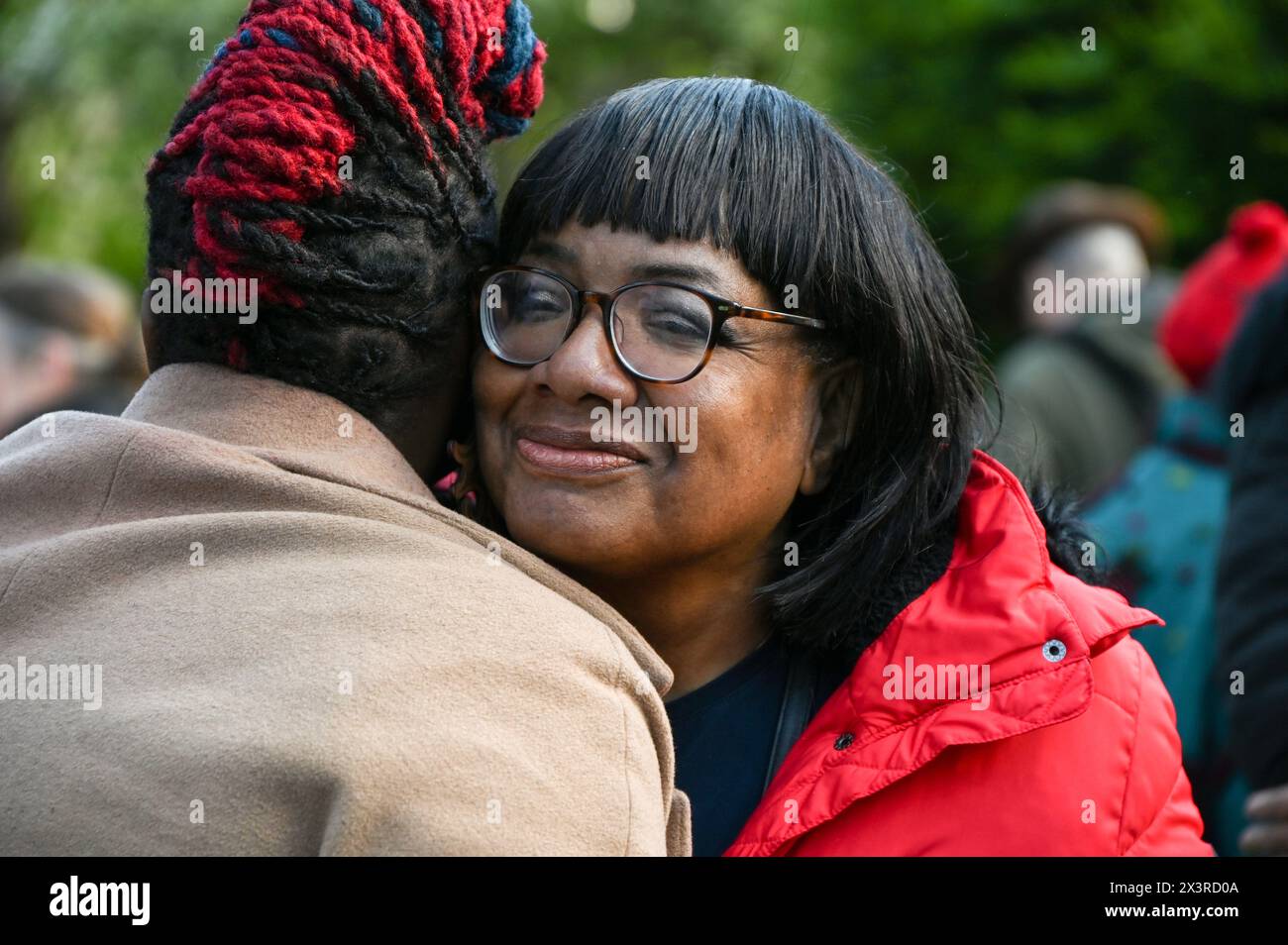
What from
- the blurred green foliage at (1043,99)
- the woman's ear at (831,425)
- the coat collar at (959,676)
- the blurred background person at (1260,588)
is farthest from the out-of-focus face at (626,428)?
the blurred background person at (1260,588)

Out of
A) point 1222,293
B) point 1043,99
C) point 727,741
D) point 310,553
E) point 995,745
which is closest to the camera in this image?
point 310,553

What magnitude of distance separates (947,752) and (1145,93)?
463 cm

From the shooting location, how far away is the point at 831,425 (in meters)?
2.59

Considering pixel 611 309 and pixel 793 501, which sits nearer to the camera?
pixel 611 309

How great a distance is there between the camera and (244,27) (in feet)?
6.79

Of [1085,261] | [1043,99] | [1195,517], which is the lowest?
[1195,517]

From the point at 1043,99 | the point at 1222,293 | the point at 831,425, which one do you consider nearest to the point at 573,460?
the point at 831,425

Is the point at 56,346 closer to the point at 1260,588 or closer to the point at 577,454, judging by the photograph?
the point at 577,454

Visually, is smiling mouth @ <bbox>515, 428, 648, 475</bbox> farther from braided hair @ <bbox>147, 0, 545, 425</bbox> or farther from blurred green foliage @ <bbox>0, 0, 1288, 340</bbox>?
blurred green foliage @ <bbox>0, 0, 1288, 340</bbox>

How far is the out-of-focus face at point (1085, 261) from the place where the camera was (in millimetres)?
5984

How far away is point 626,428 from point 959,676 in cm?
62

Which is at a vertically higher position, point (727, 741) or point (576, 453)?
point (576, 453)
